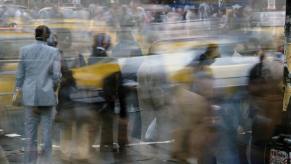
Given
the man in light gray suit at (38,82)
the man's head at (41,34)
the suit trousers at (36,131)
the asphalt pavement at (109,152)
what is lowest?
the asphalt pavement at (109,152)

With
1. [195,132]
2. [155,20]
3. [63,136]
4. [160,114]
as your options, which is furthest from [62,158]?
[155,20]

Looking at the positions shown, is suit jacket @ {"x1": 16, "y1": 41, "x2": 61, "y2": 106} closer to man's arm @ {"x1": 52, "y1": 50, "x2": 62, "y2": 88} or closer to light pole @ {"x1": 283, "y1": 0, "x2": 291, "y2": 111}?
man's arm @ {"x1": 52, "y1": 50, "x2": 62, "y2": 88}

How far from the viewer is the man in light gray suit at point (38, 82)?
4.67m

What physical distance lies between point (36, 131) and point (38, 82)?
0.46 m

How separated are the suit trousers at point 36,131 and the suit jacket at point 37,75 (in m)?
0.09

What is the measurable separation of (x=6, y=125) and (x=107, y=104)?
4.86 ft

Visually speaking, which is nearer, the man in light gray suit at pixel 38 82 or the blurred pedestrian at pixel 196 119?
the blurred pedestrian at pixel 196 119

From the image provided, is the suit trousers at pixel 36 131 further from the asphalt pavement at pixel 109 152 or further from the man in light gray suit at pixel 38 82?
the asphalt pavement at pixel 109 152

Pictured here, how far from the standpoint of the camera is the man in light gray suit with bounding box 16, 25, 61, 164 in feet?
15.3

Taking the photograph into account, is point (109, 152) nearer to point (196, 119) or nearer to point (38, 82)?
point (38, 82)

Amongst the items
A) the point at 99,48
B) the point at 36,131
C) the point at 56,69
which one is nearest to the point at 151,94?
the point at 99,48

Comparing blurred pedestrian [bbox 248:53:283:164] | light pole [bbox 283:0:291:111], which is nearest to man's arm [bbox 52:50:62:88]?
blurred pedestrian [bbox 248:53:283:164]

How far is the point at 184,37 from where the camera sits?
6047mm

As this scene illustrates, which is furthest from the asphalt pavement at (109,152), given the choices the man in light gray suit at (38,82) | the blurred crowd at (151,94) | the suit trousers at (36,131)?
the man in light gray suit at (38,82)
